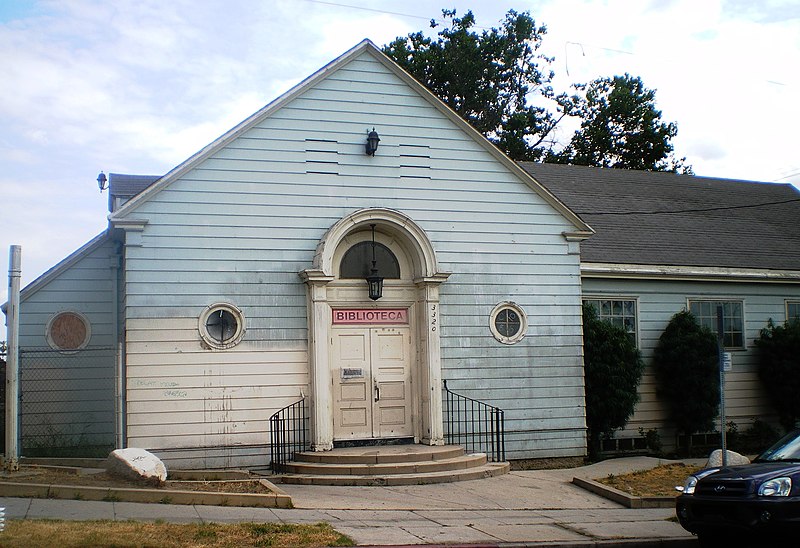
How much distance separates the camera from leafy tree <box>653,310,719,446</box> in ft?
56.9

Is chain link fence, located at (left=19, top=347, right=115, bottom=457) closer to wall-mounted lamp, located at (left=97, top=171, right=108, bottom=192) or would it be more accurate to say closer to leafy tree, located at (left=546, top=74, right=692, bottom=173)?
wall-mounted lamp, located at (left=97, top=171, right=108, bottom=192)

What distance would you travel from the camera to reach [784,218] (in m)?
22.6

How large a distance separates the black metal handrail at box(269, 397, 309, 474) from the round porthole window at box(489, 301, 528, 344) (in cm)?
358

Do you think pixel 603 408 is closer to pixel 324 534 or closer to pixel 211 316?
pixel 211 316

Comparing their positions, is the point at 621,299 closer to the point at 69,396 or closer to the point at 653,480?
the point at 653,480

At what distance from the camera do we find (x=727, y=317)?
19.1 metres

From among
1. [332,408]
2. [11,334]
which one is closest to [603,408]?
[332,408]

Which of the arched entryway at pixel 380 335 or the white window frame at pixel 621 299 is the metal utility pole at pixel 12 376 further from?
the white window frame at pixel 621 299

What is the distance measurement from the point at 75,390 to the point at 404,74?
8.18 m

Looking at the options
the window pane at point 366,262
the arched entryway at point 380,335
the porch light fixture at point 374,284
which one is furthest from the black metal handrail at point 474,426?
the window pane at point 366,262

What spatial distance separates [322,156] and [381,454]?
4.93 m

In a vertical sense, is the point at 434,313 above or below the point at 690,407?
above

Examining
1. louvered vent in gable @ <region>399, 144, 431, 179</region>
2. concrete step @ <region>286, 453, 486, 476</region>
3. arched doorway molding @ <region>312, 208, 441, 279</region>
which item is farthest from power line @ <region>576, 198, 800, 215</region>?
concrete step @ <region>286, 453, 486, 476</region>

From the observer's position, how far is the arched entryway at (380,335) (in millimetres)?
14383
